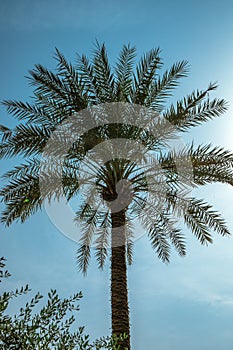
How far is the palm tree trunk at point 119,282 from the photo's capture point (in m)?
11.2

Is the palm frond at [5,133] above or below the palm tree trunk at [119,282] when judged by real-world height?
above

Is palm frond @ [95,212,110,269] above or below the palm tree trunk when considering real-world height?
above

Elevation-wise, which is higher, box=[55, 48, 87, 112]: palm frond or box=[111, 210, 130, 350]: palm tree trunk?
box=[55, 48, 87, 112]: palm frond

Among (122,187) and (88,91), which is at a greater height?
(88,91)

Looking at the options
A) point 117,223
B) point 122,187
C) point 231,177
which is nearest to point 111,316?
point 117,223

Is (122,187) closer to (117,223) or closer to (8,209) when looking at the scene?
(117,223)

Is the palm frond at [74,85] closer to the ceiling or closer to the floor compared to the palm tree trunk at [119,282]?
closer to the ceiling

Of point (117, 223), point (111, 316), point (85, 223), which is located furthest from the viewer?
point (85, 223)

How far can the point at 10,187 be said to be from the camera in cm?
1311

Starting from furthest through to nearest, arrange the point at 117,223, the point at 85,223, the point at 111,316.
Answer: the point at 85,223 → the point at 117,223 → the point at 111,316

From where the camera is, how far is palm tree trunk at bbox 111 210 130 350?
1122 cm

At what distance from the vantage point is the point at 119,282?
38.7 ft

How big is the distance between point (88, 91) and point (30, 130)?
205cm

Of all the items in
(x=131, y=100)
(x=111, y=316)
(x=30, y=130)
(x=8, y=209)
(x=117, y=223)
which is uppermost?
(x=131, y=100)
